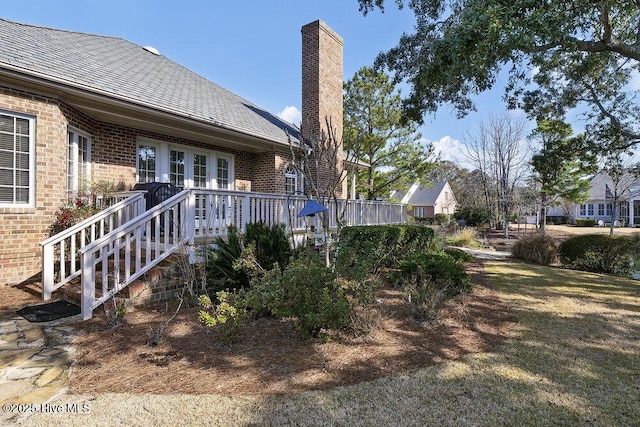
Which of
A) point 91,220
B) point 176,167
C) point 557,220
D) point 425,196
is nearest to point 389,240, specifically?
point 176,167

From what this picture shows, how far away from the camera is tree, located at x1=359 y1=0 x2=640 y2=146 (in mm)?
5242

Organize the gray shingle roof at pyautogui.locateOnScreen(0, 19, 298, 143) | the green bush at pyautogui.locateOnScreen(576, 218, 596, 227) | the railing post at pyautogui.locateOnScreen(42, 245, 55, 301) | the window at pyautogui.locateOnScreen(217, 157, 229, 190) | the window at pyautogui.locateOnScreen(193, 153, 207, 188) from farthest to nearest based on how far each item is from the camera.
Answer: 1. the green bush at pyautogui.locateOnScreen(576, 218, 596, 227)
2. the window at pyautogui.locateOnScreen(217, 157, 229, 190)
3. the window at pyautogui.locateOnScreen(193, 153, 207, 188)
4. the gray shingle roof at pyautogui.locateOnScreen(0, 19, 298, 143)
5. the railing post at pyautogui.locateOnScreen(42, 245, 55, 301)

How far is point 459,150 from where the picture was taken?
24469 millimetres

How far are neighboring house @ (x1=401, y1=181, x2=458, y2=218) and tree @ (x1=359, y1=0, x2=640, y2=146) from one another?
37.9 m

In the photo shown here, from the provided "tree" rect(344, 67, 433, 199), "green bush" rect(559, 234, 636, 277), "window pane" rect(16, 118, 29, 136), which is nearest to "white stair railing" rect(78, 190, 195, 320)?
"window pane" rect(16, 118, 29, 136)

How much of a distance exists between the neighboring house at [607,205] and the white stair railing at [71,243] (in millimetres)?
43525

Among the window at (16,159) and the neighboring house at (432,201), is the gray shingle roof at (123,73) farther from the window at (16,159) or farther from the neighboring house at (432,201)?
the neighboring house at (432,201)

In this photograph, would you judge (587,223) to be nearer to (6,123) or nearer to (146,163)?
(146,163)

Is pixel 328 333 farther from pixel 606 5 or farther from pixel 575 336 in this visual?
pixel 606 5

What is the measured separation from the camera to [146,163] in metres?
9.37

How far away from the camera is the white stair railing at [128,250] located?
476 centimetres

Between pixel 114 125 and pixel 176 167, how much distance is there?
1.88m

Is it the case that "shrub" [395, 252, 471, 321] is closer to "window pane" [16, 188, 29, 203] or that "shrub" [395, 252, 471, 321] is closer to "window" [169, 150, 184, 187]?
"window" [169, 150, 184, 187]

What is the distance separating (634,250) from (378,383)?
1238cm
